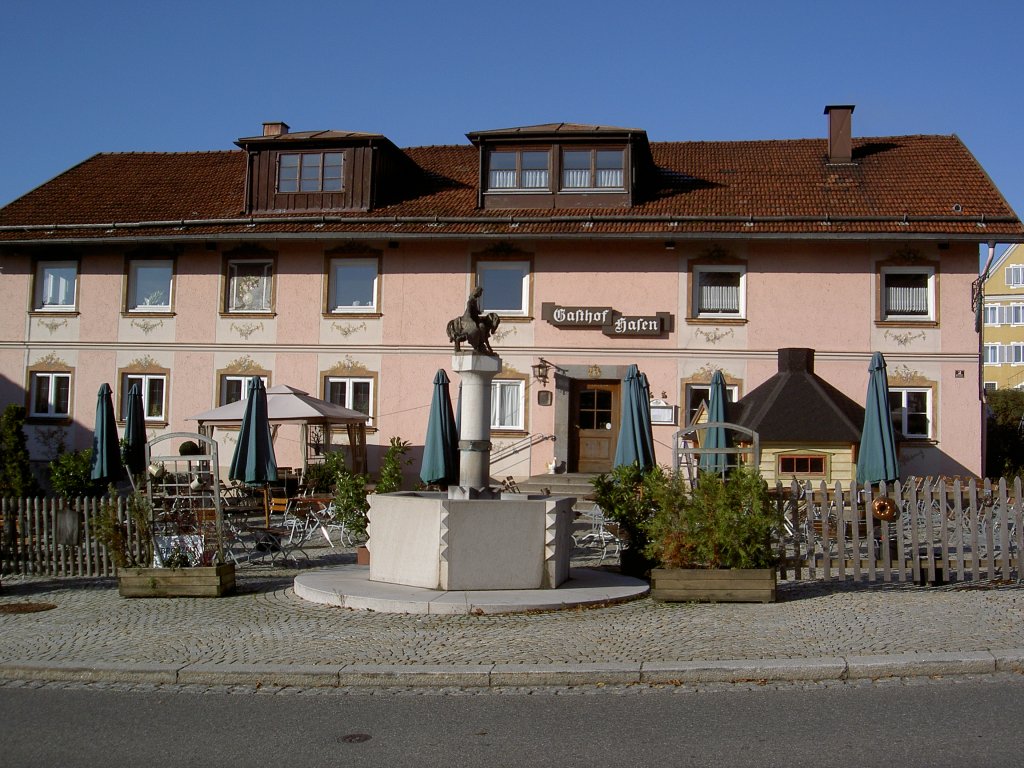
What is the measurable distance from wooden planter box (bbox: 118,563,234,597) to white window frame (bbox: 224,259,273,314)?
47.5 ft

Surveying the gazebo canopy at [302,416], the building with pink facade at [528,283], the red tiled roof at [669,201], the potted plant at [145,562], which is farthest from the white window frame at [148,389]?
the potted plant at [145,562]

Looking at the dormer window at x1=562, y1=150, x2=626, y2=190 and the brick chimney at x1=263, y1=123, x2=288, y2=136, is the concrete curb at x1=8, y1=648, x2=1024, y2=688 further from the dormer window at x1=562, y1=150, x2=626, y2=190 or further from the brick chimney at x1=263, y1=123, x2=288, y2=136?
the brick chimney at x1=263, y1=123, x2=288, y2=136

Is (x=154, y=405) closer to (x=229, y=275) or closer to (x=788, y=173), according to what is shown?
(x=229, y=275)

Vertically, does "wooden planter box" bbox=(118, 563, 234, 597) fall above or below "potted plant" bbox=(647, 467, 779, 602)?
below

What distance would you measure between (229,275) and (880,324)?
1508 cm

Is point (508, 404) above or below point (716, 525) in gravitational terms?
above

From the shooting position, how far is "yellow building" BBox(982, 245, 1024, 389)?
56750 mm

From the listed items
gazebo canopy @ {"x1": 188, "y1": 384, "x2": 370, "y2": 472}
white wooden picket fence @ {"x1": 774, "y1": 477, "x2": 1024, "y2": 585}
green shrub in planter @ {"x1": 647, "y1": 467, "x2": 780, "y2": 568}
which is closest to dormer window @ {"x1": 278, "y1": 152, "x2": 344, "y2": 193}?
gazebo canopy @ {"x1": 188, "y1": 384, "x2": 370, "y2": 472}

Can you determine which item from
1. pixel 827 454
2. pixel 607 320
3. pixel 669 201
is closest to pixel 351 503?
pixel 827 454

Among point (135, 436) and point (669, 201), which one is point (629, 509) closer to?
point (135, 436)

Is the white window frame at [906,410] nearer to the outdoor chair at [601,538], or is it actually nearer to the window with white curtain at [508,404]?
the window with white curtain at [508,404]

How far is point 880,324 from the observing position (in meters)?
23.3

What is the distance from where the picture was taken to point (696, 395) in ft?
78.6

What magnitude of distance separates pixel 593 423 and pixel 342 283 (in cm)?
679
